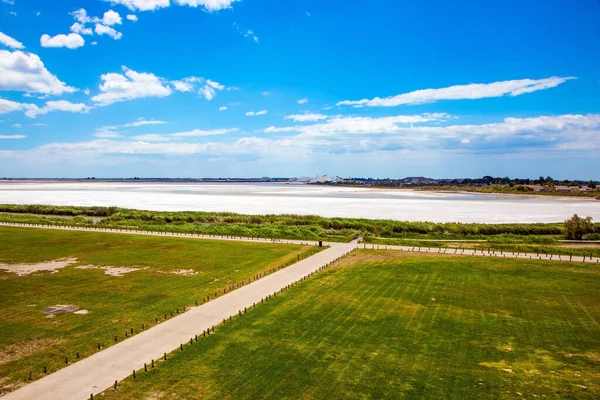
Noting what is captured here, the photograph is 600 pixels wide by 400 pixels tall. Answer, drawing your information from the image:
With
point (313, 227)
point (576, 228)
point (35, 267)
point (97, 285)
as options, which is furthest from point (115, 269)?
point (576, 228)

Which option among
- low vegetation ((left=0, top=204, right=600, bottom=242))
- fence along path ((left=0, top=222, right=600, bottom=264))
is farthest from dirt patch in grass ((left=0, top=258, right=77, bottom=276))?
low vegetation ((left=0, top=204, right=600, bottom=242))

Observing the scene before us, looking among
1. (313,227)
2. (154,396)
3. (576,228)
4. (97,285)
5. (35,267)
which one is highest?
(576,228)

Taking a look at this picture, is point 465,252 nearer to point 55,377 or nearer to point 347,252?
point 347,252

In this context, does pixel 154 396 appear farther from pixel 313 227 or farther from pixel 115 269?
pixel 313 227

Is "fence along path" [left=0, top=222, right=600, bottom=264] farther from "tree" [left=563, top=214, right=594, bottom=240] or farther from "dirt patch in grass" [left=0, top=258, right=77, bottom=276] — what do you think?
"dirt patch in grass" [left=0, top=258, right=77, bottom=276]

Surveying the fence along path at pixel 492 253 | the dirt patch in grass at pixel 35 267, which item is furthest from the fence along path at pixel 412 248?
the dirt patch in grass at pixel 35 267

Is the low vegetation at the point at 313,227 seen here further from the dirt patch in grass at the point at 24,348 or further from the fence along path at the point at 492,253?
the dirt patch in grass at the point at 24,348
